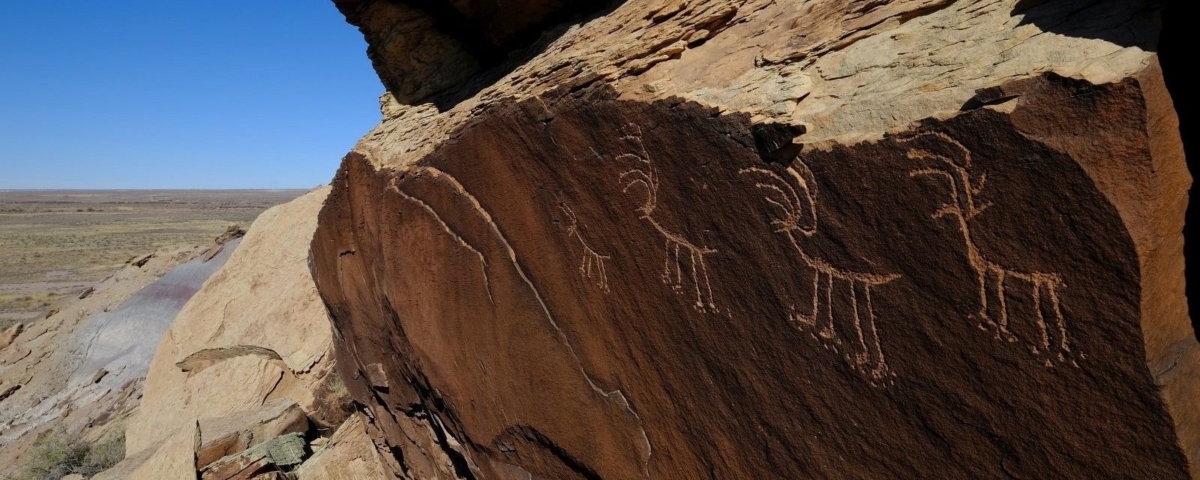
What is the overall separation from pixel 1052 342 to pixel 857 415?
68cm

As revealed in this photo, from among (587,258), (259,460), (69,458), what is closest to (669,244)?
(587,258)

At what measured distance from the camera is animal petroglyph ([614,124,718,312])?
2.79 m

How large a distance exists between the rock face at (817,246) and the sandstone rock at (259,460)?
2375 millimetres

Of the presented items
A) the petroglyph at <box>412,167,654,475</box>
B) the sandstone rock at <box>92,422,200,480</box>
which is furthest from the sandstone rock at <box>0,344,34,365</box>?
the petroglyph at <box>412,167,654,475</box>

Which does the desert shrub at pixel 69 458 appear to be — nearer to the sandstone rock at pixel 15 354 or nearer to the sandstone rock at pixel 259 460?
the sandstone rock at pixel 259 460

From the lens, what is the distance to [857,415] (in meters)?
2.32

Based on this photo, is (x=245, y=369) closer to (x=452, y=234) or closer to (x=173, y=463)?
(x=173, y=463)

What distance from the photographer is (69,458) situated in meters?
8.04

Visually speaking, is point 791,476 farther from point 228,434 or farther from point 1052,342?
point 228,434

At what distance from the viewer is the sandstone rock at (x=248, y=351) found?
722 cm

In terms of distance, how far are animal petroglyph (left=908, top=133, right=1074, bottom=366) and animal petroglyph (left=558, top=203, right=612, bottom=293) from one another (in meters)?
1.60

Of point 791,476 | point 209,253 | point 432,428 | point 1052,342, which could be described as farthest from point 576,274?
point 209,253

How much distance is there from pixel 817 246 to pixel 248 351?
7372 millimetres

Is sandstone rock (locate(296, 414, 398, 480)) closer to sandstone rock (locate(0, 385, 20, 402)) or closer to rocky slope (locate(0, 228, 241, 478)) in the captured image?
rocky slope (locate(0, 228, 241, 478))
